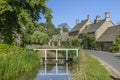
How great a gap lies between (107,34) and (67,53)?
3979cm

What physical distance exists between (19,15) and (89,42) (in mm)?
56762

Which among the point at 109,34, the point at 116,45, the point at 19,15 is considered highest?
the point at 109,34

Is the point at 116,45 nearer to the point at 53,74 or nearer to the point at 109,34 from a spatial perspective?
the point at 109,34

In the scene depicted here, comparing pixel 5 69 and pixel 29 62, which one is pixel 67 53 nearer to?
pixel 29 62

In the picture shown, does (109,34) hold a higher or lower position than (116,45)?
higher

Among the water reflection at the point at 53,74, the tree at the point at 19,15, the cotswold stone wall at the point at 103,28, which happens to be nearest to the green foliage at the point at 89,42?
the cotswold stone wall at the point at 103,28

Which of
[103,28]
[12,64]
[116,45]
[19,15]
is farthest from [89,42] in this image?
[12,64]

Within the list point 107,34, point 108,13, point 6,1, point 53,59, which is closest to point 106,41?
point 107,34

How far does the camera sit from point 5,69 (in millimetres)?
23547

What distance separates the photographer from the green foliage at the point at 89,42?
289ft

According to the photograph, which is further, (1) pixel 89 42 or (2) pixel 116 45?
(1) pixel 89 42

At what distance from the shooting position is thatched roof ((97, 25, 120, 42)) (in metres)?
78.7

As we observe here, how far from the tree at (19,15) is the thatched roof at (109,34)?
39375 mm

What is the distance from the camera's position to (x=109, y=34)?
8312 centimetres
